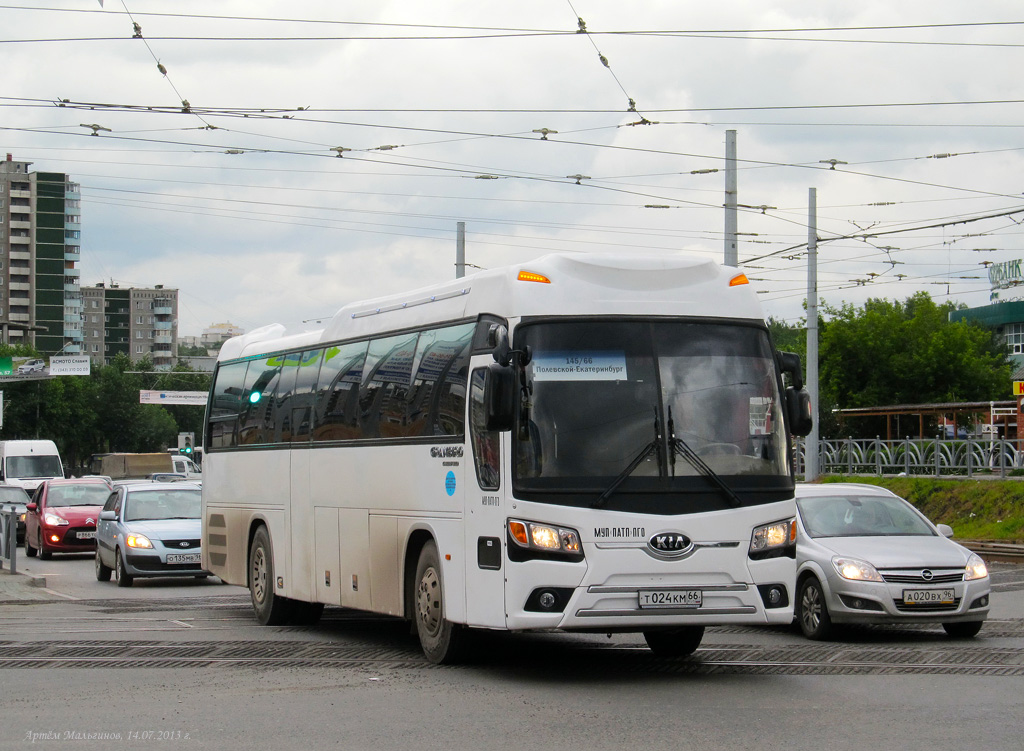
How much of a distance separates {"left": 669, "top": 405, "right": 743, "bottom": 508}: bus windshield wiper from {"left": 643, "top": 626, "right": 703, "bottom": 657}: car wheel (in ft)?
5.82

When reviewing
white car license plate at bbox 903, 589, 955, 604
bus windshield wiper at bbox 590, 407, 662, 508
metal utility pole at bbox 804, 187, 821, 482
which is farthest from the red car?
bus windshield wiper at bbox 590, 407, 662, 508

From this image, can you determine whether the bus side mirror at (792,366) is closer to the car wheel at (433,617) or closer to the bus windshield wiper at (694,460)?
the bus windshield wiper at (694,460)

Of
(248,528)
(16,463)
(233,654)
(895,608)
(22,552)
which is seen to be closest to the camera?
(233,654)

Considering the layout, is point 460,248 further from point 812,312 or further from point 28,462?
point 28,462

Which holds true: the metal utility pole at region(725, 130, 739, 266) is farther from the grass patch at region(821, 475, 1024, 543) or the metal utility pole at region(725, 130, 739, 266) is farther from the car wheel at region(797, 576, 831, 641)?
the car wheel at region(797, 576, 831, 641)

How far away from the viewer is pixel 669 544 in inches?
396

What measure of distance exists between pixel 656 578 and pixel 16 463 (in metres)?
44.0

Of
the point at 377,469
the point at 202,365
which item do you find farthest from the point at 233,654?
the point at 202,365

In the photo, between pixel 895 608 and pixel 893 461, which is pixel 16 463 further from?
pixel 895 608

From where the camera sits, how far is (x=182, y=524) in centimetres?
2269

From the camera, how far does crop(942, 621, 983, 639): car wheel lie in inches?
530

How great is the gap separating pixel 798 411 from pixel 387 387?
3680 mm

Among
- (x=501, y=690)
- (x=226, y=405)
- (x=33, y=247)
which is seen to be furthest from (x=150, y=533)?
(x=33, y=247)

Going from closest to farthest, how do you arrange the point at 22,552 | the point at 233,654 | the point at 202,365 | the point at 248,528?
the point at 233,654, the point at 248,528, the point at 22,552, the point at 202,365
